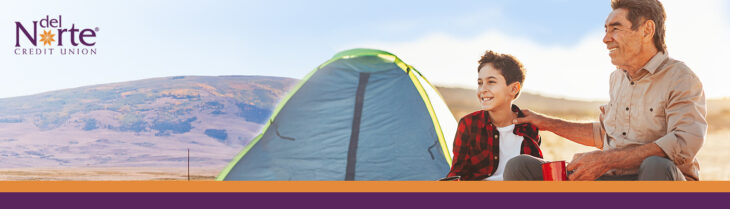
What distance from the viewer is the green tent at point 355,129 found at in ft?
12.8

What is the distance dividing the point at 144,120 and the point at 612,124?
7.98 meters

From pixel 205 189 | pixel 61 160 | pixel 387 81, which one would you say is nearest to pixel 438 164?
pixel 387 81

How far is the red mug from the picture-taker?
1854 millimetres

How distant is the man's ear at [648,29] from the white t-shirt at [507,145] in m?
0.55

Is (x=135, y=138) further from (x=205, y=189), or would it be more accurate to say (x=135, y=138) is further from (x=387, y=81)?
(x=205, y=189)

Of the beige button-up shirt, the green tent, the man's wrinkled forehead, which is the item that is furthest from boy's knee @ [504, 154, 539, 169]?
the green tent

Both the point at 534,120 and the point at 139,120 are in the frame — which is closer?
the point at 534,120

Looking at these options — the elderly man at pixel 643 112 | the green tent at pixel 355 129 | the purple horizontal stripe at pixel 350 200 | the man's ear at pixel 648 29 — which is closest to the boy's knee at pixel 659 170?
the elderly man at pixel 643 112

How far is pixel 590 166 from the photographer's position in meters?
1.86

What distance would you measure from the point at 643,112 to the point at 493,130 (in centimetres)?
52

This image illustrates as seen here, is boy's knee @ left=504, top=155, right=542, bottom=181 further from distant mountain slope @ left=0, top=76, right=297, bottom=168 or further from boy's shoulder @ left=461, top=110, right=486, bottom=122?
distant mountain slope @ left=0, top=76, right=297, bottom=168

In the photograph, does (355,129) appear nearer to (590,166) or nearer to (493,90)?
(493,90)

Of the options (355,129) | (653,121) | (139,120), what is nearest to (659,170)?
(653,121)

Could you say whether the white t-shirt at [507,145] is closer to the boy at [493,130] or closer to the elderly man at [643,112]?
the boy at [493,130]
